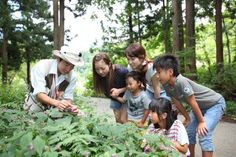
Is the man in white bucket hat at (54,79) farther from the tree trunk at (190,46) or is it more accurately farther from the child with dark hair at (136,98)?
the tree trunk at (190,46)

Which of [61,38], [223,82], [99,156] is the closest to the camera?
[99,156]

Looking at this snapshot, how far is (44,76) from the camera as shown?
445 centimetres

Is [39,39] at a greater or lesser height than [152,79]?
greater

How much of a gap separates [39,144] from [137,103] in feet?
9.35

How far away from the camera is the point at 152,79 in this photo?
4.81m

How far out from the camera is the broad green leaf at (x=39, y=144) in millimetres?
2191

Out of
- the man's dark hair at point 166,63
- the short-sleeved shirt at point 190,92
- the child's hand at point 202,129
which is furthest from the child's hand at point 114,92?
the child's hand at point 202,129

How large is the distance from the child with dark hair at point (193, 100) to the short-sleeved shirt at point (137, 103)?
433 millimetres

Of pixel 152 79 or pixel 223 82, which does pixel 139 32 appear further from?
pixel 152 79

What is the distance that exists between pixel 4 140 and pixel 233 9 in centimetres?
A: 2012

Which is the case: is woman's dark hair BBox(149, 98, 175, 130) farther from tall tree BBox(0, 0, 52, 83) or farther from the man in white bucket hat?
tall tree BBox(0, 0, 52, 83)

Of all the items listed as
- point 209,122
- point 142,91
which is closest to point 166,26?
point 142,91

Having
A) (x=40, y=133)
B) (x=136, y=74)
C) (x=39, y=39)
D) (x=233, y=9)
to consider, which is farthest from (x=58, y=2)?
(x=40, y=133)

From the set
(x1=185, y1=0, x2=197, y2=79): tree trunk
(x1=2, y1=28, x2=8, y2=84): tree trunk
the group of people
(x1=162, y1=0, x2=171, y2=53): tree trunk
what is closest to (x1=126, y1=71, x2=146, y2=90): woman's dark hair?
the group of people
